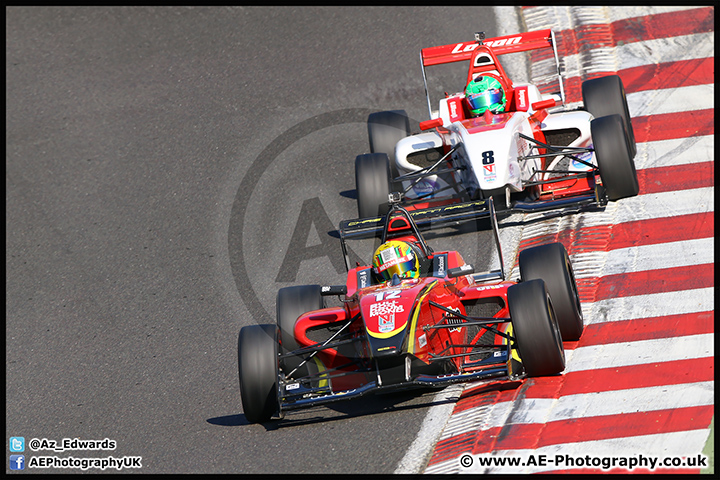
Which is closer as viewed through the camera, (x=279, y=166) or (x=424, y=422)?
(x=424, y=422)

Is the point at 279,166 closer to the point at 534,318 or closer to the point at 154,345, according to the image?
the point at 154,345

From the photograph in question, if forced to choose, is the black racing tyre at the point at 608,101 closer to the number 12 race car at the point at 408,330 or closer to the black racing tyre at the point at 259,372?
the number 12 race car at the point at 408,330

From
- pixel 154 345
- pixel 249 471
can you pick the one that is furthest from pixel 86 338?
pixel 249 471

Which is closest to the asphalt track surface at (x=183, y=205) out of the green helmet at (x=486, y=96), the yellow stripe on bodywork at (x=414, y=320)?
the yellow stripe on bodywork at (x=414, y=320)

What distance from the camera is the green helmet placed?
11.3 m

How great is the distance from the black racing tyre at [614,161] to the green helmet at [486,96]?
5.28ft

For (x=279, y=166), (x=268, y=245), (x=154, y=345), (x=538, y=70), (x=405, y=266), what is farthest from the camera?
(x=538, y=70)

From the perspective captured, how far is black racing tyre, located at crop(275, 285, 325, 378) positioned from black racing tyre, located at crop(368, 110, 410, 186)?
12.1 ft

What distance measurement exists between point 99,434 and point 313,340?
2099 millimetres

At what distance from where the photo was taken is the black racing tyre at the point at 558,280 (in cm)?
765

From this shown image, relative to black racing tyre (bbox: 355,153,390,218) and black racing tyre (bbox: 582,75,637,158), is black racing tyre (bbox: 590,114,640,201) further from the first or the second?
black racing tyre (bbox: 355,153,390,218)

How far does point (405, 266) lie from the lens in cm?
788

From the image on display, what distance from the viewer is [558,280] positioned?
7.65 metres

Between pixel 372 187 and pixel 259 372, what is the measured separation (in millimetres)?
4160
